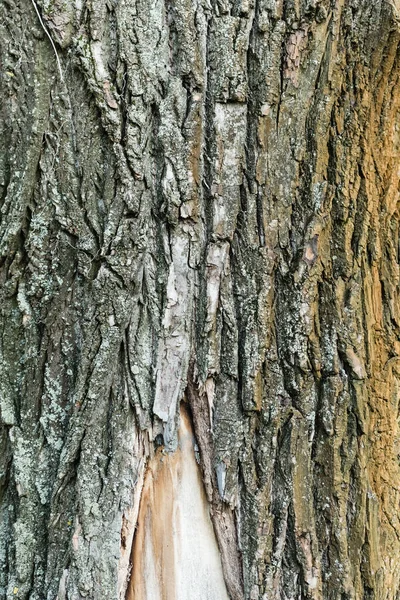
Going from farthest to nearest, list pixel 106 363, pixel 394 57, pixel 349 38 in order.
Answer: pixel 394 57, pixel 349 38, pixel 106 363

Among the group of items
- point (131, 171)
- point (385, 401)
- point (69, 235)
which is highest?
point (131, 171)

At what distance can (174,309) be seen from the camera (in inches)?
57.2

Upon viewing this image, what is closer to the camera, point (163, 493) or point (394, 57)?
point (163, 493)

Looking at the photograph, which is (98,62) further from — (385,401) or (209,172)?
(385,401)

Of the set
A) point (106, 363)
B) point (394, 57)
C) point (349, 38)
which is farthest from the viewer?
point (394, 57)

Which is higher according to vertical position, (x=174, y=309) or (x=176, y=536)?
(x=174, y=309)

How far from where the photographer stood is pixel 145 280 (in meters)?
1.46

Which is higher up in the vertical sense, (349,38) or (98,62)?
(349,38)

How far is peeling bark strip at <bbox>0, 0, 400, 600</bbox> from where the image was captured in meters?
1.44

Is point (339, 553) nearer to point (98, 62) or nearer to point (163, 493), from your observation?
point (163, 493)

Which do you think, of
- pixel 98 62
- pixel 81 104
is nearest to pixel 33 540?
pixel 81 104

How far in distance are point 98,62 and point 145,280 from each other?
1.89 ft

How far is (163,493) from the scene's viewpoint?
57.7 inches

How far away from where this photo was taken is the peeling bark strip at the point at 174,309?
1.44 m
